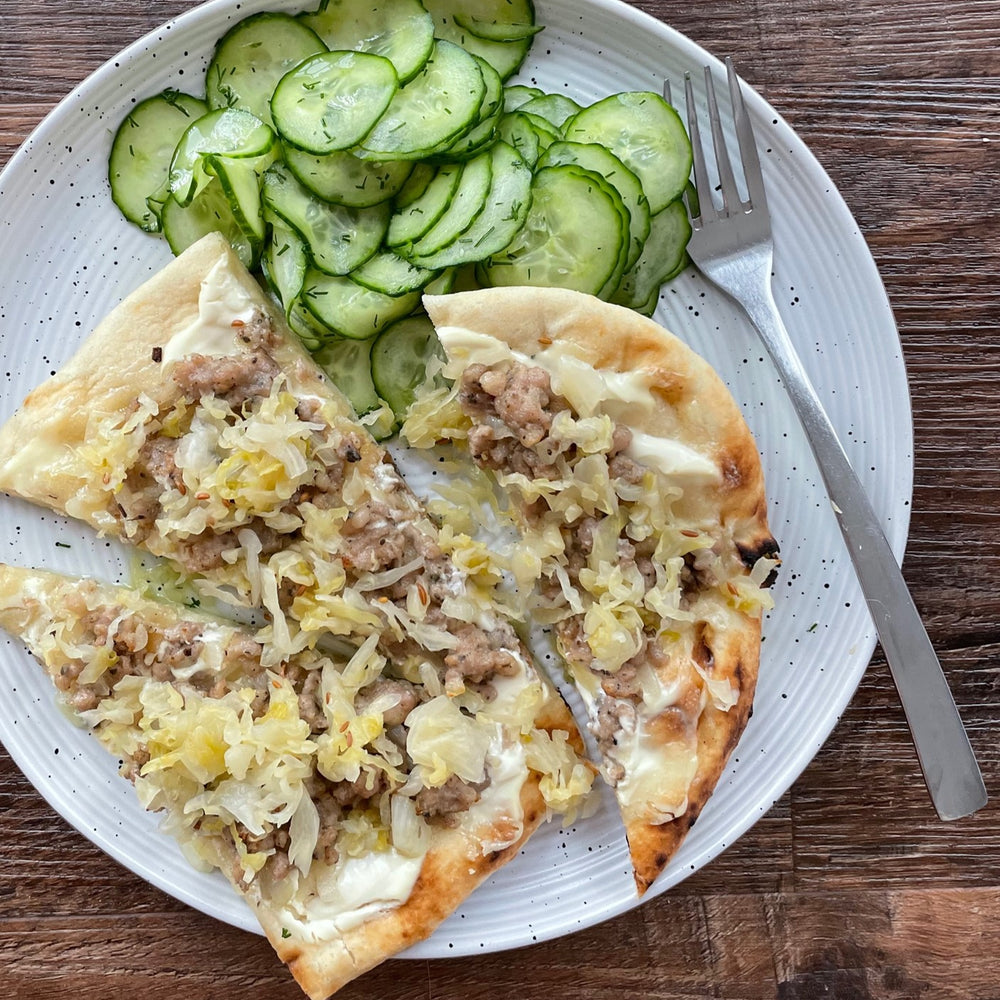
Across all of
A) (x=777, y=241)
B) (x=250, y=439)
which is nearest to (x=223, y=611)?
(x=250, y=439)

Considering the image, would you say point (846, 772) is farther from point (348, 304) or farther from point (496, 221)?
point (348, 304)

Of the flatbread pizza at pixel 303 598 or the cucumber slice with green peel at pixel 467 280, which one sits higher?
the cucumber slice with green peel at pixel 467 280

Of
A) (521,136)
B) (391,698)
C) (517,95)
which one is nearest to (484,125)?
(521,136)

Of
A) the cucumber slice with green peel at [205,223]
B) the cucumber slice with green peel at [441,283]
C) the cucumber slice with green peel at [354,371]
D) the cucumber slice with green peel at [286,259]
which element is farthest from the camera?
the cucumber slice with green peel at [354,371]

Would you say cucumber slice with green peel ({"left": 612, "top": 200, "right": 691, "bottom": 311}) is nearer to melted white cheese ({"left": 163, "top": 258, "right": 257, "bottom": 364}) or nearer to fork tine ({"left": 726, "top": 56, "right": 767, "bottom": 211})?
fork tine ({"left": 726, "top": 56, "right": 767, "bottom": 211})

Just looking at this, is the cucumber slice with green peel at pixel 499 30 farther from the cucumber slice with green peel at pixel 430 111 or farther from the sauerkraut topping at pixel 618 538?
the sauerkraut topping at pixel 618 538

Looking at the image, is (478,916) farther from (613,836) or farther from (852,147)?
(852,147)

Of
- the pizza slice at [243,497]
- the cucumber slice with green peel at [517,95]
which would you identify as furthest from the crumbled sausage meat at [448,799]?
the cucumber slice with green peel at [517,95]
